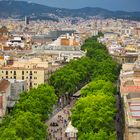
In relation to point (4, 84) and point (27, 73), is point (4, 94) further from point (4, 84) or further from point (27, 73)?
point (27, 73)

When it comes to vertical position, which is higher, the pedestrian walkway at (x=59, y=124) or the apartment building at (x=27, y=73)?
the apartment building at (x=27, y=73)

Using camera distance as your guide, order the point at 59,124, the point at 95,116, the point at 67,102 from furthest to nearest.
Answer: the point at 67,102, the point at 59,124, the point at 95,116

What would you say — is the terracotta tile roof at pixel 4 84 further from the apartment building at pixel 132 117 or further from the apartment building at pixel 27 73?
the apartment building at pixel 132 117

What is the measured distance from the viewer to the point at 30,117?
211ft

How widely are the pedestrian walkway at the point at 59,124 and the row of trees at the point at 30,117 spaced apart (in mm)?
1801

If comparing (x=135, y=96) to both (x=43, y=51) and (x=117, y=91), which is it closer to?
(x=117, y=91)

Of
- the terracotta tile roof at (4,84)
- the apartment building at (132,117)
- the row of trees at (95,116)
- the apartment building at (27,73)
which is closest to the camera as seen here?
the apartment building at (132,117)

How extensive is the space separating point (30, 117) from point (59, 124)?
54.7 ft

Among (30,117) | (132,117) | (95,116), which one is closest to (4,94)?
(30,117)

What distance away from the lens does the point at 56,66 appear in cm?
11650

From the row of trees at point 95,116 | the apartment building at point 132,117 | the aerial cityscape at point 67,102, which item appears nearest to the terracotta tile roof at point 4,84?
the aerial cityscape at point 67,102

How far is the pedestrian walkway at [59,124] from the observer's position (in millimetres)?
72812

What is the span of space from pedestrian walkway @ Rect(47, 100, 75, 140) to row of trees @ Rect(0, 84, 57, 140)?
1.80 meters

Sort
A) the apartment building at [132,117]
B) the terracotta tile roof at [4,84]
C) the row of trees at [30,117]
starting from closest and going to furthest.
A: the apartment building at [132,117] → the row of trees at [30,117] → the terracotta tile roof at [4,84]
